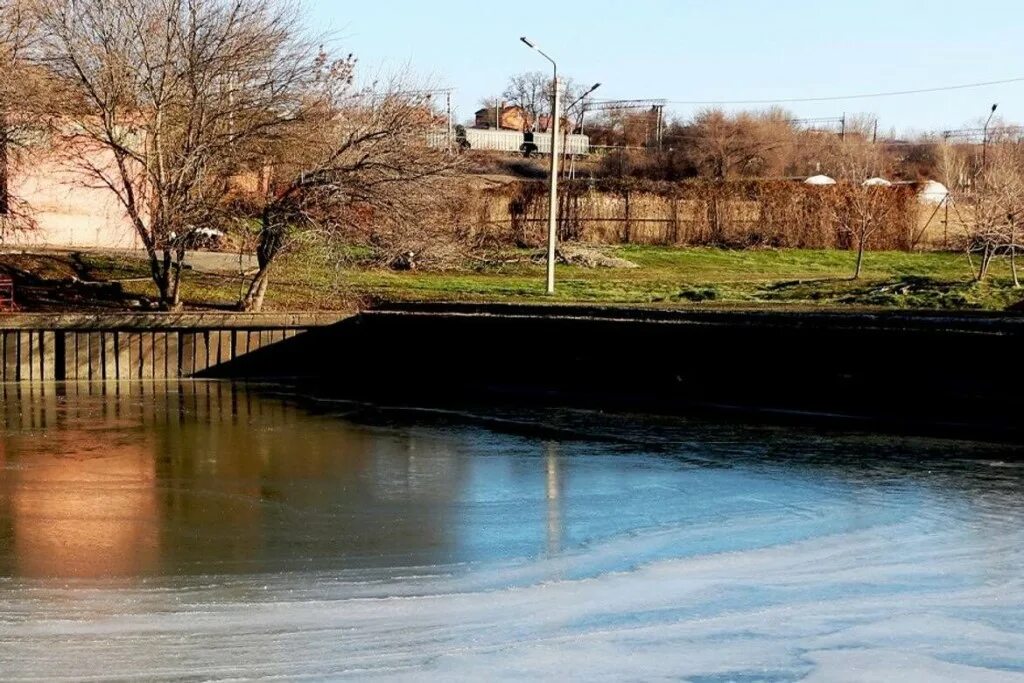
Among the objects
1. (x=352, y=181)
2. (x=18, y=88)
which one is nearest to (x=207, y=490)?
(x=352, y=181)

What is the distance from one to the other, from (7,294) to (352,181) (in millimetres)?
7107

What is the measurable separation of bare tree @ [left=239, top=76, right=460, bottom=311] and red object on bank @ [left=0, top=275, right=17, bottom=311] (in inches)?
170

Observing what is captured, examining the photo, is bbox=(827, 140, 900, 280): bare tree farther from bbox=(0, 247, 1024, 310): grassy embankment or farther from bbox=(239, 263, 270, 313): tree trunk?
bbox=(239, 263, 270, 313): tree trunk

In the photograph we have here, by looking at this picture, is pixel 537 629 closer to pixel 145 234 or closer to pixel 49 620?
pixel 49 620

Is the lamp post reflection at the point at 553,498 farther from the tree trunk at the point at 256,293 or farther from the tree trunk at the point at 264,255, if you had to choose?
the tree trunk at the point at 256,293

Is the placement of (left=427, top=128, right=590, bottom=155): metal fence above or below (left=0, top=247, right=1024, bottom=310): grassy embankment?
above

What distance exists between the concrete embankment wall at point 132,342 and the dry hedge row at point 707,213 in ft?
62.6

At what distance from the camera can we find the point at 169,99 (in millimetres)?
25766

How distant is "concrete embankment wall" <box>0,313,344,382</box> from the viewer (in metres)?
23.0

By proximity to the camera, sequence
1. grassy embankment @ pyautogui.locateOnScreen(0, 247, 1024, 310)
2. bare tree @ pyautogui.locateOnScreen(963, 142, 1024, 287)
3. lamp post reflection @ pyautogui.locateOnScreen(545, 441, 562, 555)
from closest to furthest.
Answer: lamp post reflection @ pyautogui.locateOnScreen(545, 441, 562, 555) < grassy embankment @ pyautogui.locateOnScreen(0, 247, 1024, 310) < bare tree @ pyautogui.locateOnScreen(963, 142, 1024, 287)

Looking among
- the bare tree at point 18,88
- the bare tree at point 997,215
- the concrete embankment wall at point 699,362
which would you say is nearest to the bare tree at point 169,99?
the bare tree at point 18,88

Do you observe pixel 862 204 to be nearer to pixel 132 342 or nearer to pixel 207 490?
pixel 132 342

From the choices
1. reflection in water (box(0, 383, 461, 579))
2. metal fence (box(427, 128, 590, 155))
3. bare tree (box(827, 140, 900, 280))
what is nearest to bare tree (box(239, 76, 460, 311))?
reflection in water (box(0, 383, 461, 579))

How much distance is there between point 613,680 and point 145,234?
19694 millimetres
